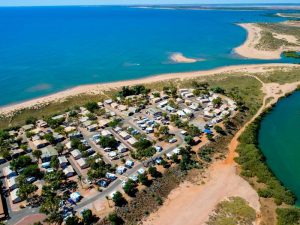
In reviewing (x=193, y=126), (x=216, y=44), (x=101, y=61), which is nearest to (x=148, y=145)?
(x=193, y=126)

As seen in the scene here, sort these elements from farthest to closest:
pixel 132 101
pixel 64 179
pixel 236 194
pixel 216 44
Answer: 1. pixel 216 44
2. pixel 132 101
3. pixel 64 179
4. pixel 236 194

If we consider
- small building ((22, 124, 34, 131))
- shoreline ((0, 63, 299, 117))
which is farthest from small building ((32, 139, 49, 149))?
shoreline ((0, 63, 299, 117))

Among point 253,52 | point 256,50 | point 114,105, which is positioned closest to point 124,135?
point 114,105

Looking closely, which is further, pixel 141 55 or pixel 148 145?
pixel 141 55

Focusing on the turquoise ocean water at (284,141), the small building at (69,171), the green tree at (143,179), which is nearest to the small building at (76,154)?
the small building at (69,171)

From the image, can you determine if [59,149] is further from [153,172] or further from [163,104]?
[163,104]

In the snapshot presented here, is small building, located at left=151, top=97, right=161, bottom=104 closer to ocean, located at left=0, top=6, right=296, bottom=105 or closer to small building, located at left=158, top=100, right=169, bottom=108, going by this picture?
small building, located at left=158, top=100, right=169, bottom=108

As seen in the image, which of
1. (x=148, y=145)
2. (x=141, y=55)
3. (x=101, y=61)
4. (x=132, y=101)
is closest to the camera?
(x=148, y=145)

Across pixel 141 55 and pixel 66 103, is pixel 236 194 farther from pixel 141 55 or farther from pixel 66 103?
pixel 141 55
